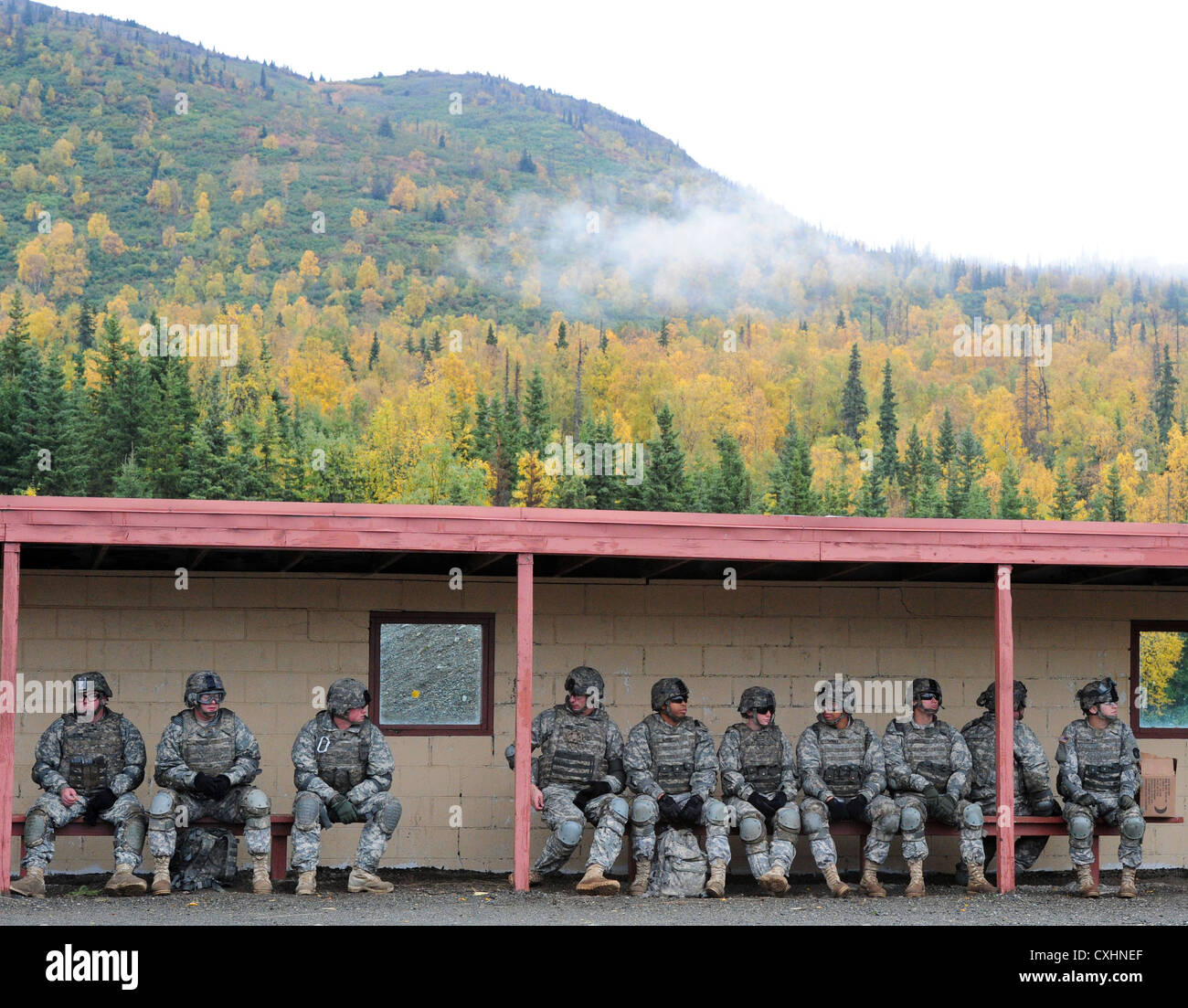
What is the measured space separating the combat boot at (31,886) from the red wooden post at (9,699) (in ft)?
0.54

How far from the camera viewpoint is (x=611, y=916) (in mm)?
8617

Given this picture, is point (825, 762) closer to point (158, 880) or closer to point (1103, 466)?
point (158, 880)

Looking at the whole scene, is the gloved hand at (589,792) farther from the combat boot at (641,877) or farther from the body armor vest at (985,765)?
the body armor vest at (985,765)

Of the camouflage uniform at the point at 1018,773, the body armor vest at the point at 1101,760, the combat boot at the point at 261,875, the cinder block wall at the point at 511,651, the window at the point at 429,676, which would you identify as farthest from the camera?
the window at the point at 429,676

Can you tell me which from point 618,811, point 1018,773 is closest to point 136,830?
point 618,811

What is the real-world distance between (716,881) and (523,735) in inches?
64.5

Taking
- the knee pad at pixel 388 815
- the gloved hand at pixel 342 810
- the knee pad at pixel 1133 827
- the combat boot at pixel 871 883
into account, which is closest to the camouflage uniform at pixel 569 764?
the knee pad at pixel 388 815

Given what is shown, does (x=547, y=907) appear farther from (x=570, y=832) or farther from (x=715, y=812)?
(x=715, y=812)

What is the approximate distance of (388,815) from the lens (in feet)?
31.8

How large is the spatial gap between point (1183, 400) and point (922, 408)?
17784 mm

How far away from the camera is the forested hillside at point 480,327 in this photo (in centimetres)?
7325

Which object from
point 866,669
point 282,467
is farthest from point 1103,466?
point 866,669

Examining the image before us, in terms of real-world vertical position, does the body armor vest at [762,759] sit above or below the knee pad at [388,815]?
above

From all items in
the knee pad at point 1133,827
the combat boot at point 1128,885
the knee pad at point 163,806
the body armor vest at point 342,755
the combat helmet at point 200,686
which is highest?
the combat helmet at point 200,686
